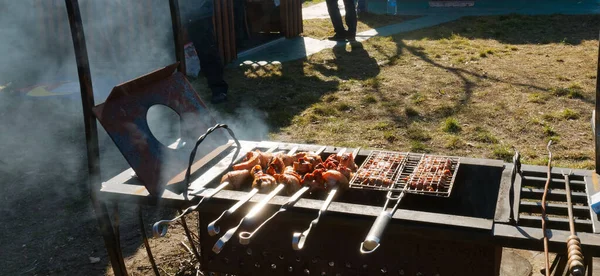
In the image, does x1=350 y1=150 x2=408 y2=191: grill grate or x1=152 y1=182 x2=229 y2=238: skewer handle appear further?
x1=350 y1=150 x2=408 y2=191: grill grate

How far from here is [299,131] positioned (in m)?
6.34

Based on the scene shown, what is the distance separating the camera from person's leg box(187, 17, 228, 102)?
24.4 ft

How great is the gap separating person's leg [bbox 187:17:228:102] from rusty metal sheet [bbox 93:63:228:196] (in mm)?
4201

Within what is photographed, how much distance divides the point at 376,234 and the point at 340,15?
947cm

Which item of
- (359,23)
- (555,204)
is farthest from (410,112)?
(359,23)

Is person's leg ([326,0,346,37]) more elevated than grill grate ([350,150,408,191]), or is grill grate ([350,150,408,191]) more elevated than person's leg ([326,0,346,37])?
grill grate ([350,150,408,191])

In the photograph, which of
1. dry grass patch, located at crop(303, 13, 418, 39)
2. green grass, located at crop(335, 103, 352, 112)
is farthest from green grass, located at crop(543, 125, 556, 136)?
dry grass patch, located at crop(303, 13, 418, 39)

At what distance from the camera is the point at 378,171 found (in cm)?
286

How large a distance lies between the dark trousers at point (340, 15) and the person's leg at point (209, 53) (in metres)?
4.05

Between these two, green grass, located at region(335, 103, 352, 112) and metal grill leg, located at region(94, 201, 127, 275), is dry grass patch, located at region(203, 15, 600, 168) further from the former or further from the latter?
metal grill leg, located at region(94, 201, 127, 275)

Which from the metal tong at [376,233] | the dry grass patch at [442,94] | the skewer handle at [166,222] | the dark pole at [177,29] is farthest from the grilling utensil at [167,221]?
the dry grass patch at [442,94]

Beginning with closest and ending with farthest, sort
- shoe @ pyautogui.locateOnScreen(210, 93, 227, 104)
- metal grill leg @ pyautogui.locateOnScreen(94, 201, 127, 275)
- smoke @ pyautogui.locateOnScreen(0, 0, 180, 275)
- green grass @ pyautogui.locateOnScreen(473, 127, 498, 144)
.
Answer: metal grill leg @ pyautogui.locateOnScreen(94, 201, 127, 275) < smoke @ pyautogui.locateOnScreen(0, 0, 180, 275) < green grass @ pyautogui.locateOnScreen(473, 127, 498, 144) < shoe @ pyautogui.locateOnScreen(210, 93, 227, 104)

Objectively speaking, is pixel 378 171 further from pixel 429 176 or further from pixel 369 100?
pixel 369 100

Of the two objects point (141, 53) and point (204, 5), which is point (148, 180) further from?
point (141, 53)
